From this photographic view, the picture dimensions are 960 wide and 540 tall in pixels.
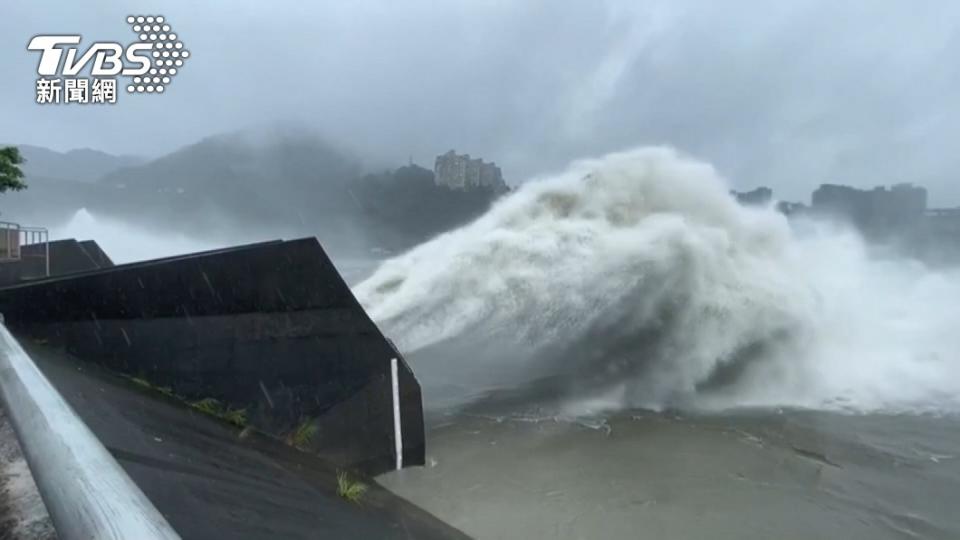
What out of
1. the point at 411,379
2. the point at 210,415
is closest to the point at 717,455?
the point at 411,379

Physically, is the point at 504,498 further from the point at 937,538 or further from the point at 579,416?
the point at 937,538

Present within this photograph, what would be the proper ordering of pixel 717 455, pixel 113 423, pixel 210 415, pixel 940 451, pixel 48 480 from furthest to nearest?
pixel 940 451
pixel 717 455
pixel 210 415
pixel 113 423
pixel 48 480

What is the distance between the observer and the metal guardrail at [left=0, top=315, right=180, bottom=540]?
53.1 inches

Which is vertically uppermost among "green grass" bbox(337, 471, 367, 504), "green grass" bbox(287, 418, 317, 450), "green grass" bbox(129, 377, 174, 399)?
"green grass" bbox(129, 377, 174, 399)

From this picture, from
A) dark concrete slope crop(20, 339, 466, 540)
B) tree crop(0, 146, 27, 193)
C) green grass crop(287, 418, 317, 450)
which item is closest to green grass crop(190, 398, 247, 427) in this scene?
dark concrete slope crop(20, 339, 466, 540)

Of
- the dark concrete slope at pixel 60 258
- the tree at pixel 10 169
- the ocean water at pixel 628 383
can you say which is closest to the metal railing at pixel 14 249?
the dark concrete slope at pixel 60 258

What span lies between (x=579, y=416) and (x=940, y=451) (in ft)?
18.8

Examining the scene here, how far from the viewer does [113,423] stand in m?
4.65

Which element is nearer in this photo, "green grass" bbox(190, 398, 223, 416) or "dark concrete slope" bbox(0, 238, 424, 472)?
"dark concrete slope" bbox(0, 238, 424, 472)

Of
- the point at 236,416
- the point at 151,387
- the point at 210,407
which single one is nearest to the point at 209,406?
the point at 210,407

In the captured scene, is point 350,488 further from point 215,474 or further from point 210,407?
point 210,407

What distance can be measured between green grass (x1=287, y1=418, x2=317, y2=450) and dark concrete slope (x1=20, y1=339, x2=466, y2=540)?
23cm

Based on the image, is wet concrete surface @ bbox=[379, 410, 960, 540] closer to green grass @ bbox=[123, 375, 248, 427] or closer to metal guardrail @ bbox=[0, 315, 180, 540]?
green grass @ bbox=[123, 375, 248, 427]

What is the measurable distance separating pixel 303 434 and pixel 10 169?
1192 centimetres
